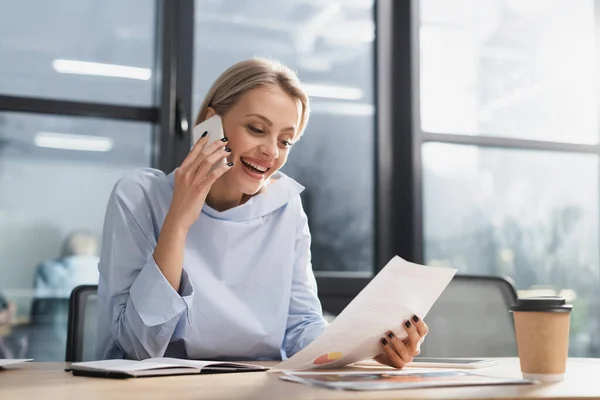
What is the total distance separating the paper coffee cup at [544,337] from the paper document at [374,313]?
167 millimetres

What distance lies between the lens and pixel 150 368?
104 centimetres

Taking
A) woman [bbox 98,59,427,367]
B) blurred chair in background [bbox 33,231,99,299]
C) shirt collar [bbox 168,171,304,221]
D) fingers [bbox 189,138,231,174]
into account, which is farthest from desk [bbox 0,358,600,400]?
blurred chair in background [bbox 33,231,99,299]

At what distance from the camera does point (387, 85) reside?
3.30 meters

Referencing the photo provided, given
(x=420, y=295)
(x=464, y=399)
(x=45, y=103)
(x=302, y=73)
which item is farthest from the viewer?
(x=302, y=73)

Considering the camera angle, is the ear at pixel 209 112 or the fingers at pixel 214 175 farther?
the ear at pixel 209 112

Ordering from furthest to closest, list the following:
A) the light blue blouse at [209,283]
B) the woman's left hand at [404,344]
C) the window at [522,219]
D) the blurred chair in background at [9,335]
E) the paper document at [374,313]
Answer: the window at [522,219] < the blurred chair in background at [9,335] < the light blue blouse at [209,283] < the woman's left hand at [404,344] < the paper document at [374,313]

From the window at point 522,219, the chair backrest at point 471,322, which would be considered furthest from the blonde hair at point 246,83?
the window at point 522,219

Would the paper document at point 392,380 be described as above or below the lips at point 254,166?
below

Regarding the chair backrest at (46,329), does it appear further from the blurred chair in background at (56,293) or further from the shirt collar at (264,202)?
the shirt collar at (264,202)

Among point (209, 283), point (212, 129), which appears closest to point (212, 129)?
point (212, 129)

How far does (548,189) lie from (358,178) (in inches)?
38.8

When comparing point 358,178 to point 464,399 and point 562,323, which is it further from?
point 464,399

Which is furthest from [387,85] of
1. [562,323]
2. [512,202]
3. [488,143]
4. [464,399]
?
[464,399]

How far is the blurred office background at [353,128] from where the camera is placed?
283 centimetres
